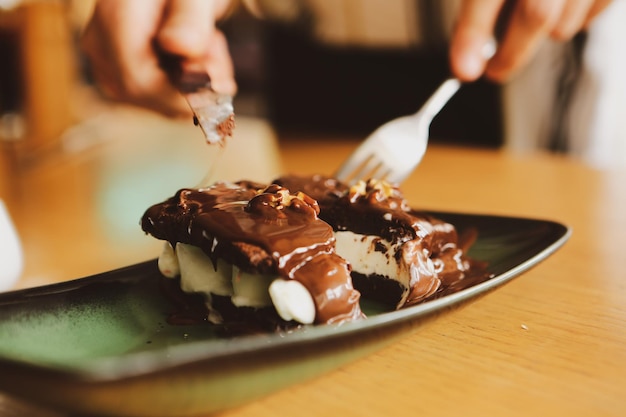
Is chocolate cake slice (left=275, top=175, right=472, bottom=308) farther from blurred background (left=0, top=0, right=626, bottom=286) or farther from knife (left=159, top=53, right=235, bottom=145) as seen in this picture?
blurred background (left=0, top=0, right=626, bottom=286)

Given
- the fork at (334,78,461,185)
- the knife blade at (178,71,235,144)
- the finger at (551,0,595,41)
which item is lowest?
the fork at (334,78,461,185)

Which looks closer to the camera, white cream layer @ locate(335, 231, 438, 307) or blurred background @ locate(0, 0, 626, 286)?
white cream layer @ locate(335, 231, 438, 307)

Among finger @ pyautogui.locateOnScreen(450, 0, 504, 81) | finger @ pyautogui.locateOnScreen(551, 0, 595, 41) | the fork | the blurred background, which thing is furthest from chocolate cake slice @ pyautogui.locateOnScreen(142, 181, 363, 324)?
finger @ pyautogui.locateOnScreen(551, 0, 595, 41)

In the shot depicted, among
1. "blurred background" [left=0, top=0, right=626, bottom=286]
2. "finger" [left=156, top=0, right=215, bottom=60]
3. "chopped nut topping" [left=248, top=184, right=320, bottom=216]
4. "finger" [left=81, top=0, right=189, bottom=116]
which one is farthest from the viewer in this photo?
"blurred background" [left=0, top=0, right=626, bottom=286]

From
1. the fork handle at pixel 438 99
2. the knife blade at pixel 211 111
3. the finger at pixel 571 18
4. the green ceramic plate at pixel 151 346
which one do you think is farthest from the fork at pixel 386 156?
the finger at pixel 571 18

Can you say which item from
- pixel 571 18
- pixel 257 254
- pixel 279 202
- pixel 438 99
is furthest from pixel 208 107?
pixel 571 18

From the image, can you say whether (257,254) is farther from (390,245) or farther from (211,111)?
(211,111)

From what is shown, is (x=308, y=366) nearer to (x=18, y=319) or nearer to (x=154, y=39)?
(x=18, y=319)
